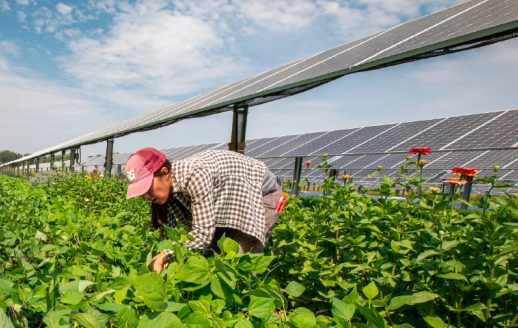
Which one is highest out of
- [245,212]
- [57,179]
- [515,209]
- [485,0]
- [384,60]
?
[485,0]

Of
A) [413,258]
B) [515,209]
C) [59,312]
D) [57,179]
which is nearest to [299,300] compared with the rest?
[413,258]

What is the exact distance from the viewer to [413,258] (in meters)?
2.18

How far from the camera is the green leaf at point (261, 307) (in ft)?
3.67

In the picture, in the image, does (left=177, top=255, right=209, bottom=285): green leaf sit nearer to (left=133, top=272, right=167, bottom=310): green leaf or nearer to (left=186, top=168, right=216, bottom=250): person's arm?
(left=133, top=272, right=167, bottom=310): green leaf

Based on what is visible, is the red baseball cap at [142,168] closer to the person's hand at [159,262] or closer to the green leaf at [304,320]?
the person's hand at [159,262]

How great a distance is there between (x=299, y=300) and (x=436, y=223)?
0.94m

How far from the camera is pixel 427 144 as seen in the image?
10.2 m

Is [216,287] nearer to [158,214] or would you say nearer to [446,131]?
[158,214]

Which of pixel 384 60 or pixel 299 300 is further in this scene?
pixel 384 60

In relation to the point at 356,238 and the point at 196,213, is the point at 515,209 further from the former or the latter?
the point at 196,213

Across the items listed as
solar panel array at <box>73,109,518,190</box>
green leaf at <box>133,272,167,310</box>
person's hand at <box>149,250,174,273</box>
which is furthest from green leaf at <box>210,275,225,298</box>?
solar panel array at <box>73,109,518,190</box>

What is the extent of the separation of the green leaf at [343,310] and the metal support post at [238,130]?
531cm

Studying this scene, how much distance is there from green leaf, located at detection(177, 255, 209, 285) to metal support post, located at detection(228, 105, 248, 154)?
5.09 meters

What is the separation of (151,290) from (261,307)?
27cm
